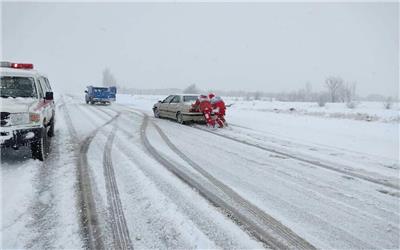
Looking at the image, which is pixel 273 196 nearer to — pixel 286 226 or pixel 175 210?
pixel 286 226

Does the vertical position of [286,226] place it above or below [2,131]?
below

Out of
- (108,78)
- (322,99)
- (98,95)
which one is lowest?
(322,99)

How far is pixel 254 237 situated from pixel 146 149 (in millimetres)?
5523

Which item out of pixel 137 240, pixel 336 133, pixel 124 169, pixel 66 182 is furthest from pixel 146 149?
pixel 336 133

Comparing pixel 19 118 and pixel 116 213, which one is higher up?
pixel 19 118

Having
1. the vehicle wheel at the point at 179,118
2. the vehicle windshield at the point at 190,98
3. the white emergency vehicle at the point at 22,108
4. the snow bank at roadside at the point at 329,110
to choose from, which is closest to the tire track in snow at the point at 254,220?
the white emergency vehicle at the point at 22,108

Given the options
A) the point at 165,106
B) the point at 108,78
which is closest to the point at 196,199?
the point at 165,106

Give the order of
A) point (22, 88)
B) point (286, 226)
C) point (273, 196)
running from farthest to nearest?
point (22, 88) → point (273, 196) → point (286, 226)

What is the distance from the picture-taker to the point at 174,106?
17.0 m

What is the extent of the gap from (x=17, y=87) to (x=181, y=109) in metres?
8.91

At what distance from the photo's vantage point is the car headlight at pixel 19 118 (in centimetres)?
677

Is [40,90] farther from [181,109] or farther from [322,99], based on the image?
[322,99]

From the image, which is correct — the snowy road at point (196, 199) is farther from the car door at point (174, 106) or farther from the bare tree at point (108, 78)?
the bare tree at point (108, 78)

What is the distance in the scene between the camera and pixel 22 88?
8.09 meters
